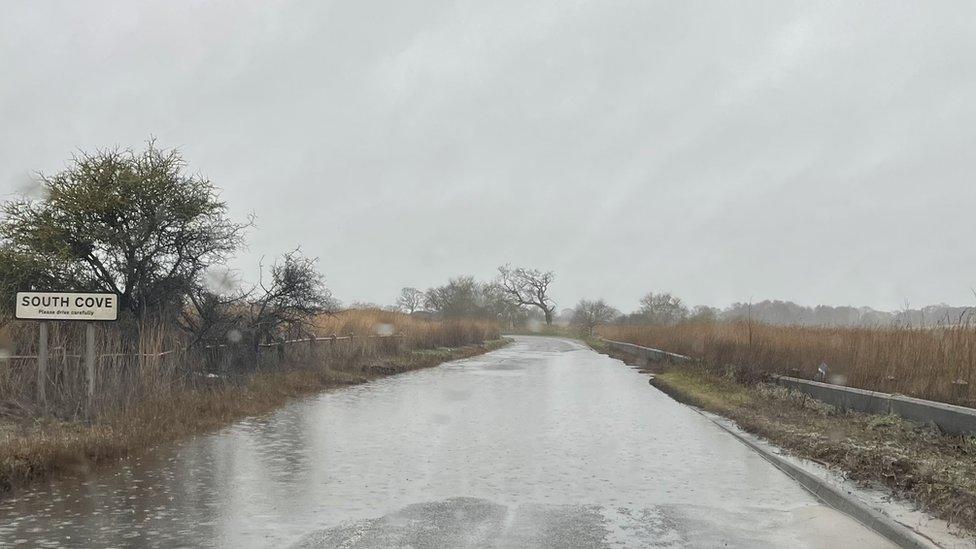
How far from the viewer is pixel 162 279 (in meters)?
18.2

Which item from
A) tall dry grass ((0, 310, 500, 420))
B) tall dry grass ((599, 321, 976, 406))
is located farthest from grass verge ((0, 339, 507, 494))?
tall dry grass ((599, 321, 976, 406))

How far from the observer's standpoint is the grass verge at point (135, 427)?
9438mm

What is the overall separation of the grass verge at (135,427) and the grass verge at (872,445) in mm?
9292

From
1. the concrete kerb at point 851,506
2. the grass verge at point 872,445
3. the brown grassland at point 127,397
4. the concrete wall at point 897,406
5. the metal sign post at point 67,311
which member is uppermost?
the metal sign post at point 67,311

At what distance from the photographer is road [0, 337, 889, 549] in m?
7.10

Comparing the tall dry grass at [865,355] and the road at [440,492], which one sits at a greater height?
the tall dry grass at [865,355]

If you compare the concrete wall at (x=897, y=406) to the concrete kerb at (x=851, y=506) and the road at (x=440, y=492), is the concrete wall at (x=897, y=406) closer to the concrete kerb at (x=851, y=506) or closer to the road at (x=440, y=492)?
the concrete kerb at (x=851, y=506)

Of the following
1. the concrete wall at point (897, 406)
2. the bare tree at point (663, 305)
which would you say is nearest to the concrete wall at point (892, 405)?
the concrete wall at point (897, 406)

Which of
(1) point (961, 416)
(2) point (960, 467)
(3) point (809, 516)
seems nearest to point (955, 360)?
(1) point (961, 416)

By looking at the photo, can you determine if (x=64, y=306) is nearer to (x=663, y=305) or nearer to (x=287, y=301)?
(x=287, y=301)

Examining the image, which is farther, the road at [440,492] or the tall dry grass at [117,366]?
the tall dry grass at [117,366]

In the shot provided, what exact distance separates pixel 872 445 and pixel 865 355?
7.17 m

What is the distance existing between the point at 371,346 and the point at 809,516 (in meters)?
24.8

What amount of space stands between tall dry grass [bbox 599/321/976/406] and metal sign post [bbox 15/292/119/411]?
14.1 meters
